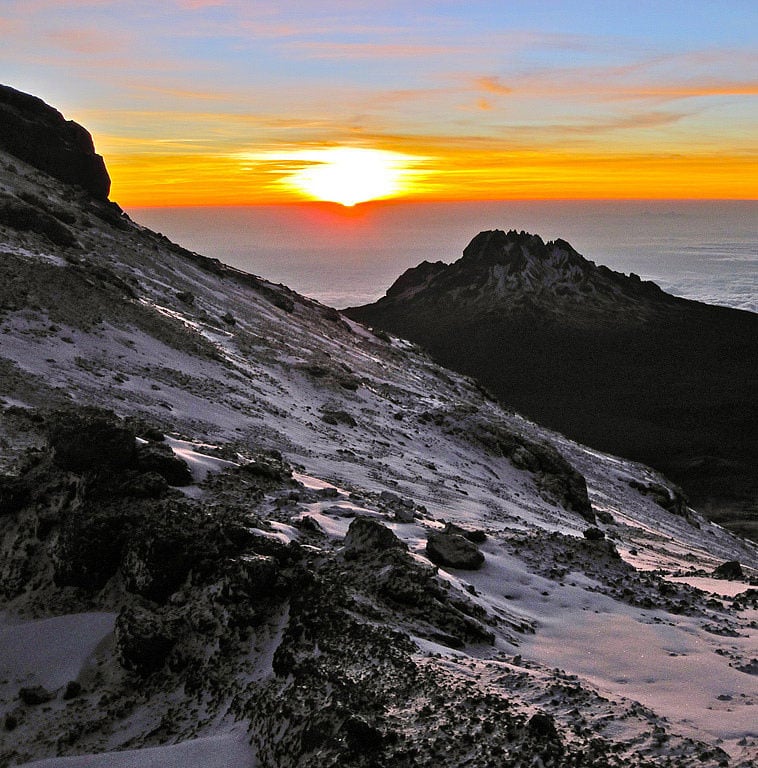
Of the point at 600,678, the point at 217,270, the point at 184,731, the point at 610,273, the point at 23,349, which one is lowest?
the point at 184,731

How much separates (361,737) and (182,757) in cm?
194

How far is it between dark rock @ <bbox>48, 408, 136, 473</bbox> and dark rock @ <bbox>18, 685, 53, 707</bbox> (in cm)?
371

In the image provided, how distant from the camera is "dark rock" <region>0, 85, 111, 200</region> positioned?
5009 cm

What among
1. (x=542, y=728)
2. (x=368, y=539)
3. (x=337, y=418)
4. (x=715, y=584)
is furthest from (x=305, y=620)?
(x=337, y=418)

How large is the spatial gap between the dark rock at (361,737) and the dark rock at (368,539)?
4.14 m

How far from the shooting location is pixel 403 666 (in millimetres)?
7941

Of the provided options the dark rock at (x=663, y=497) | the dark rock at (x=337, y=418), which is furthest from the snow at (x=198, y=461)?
the dark rock at (x=663, y=497)

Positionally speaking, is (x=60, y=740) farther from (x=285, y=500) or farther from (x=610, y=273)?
(x=610, y=273)

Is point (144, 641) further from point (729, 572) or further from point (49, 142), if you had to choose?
point (49, 142)

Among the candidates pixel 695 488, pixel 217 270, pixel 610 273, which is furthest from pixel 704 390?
pixel 217 270

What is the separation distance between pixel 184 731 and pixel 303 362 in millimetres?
28094

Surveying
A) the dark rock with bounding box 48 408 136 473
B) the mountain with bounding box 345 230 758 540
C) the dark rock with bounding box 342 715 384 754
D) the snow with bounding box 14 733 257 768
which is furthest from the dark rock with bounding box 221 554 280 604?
the mountain with bounding box 345 230 758 540

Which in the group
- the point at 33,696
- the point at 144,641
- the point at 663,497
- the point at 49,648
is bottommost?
the point at 663,497

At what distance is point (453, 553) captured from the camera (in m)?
12.1
